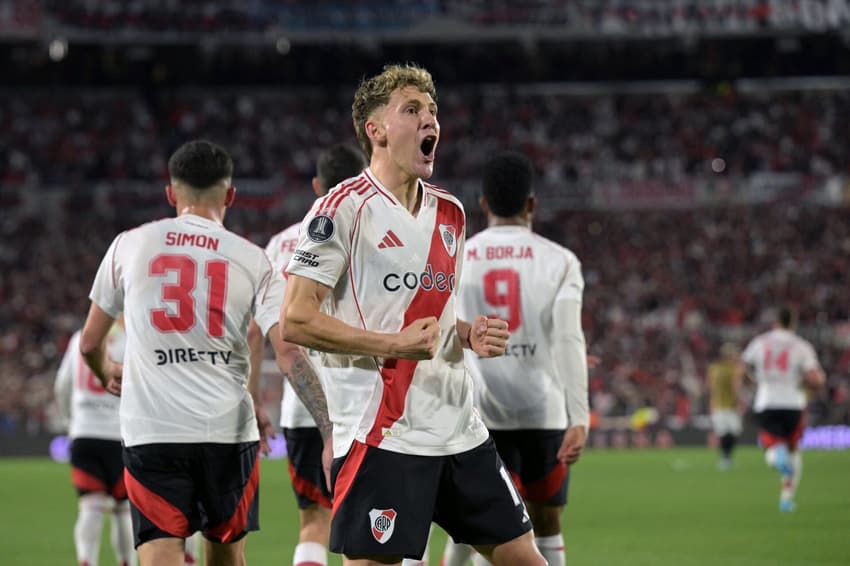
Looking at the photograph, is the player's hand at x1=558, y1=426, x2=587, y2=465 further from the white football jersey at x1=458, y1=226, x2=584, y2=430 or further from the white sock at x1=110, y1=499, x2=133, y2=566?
the white sock at x1=110, y1=499, x2=133, y2=566

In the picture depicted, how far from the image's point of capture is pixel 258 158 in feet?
130

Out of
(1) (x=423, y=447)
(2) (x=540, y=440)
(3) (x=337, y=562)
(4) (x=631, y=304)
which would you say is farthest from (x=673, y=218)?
(1) (x=423, y=447)

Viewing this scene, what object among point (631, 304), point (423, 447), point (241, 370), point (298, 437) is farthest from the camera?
point (631, 304)

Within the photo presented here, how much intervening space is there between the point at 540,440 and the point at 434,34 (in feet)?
100

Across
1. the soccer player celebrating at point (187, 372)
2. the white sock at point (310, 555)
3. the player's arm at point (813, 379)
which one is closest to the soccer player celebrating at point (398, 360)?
the soccer player celebrating at point (187, 372)

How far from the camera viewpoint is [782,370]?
16.0 meters

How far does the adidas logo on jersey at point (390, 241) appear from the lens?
15.2 feet

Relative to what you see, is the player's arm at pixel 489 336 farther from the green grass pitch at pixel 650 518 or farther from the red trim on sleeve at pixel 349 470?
the green grass pitch at pixel 650 518

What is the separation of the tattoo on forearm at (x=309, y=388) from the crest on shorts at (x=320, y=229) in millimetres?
1243

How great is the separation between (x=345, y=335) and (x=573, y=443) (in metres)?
2.39

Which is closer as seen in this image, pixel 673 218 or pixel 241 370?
pixel 241 370

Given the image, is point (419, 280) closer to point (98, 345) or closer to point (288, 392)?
point (98, 345)

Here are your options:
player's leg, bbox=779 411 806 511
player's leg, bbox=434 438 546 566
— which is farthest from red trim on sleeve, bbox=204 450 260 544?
player's leg, bbox=779 411 806 511

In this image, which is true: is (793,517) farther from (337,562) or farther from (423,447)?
(423,447)
